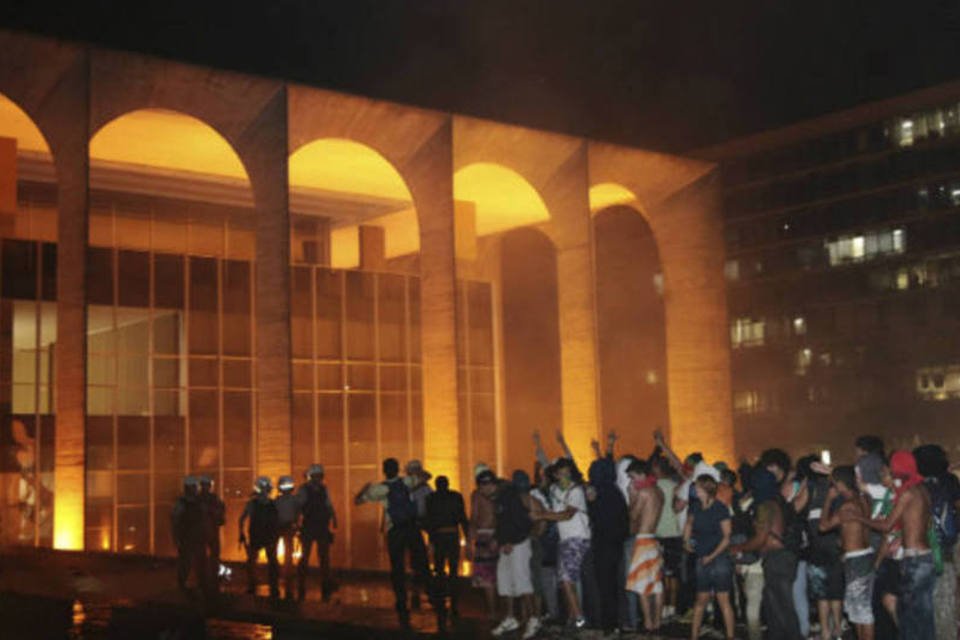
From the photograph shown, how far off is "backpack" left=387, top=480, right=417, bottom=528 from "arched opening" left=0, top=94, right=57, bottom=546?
16528 mm

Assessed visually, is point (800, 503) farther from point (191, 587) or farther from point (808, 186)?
point (808, 186)

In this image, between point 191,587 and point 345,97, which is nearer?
point 191,587

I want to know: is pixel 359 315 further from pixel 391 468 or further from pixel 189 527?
pixel 391 468

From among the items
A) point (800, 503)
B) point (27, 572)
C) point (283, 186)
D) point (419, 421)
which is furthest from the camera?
point (419, 421)

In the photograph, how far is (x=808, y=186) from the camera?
68.6 meters

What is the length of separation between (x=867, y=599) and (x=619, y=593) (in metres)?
3.23

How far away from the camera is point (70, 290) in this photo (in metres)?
24.3

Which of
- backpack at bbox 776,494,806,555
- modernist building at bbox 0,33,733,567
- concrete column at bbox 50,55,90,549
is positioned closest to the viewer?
backpack at bbox 776,494,806,555

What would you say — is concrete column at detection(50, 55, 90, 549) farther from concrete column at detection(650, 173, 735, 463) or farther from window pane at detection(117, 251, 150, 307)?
concrete column at detection(650, 173, 735, 463)

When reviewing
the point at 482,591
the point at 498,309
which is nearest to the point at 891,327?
the point at 498,309

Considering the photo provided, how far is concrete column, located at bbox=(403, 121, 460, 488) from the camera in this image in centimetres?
2900

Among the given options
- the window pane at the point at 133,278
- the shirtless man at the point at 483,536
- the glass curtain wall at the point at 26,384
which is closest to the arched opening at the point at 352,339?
the window pane at the point at 133,278

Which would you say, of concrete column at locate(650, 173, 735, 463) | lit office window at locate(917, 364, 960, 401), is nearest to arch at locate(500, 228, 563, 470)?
concrete column at locate(650, 173, 735, 463)

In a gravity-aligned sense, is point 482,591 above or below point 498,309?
below
